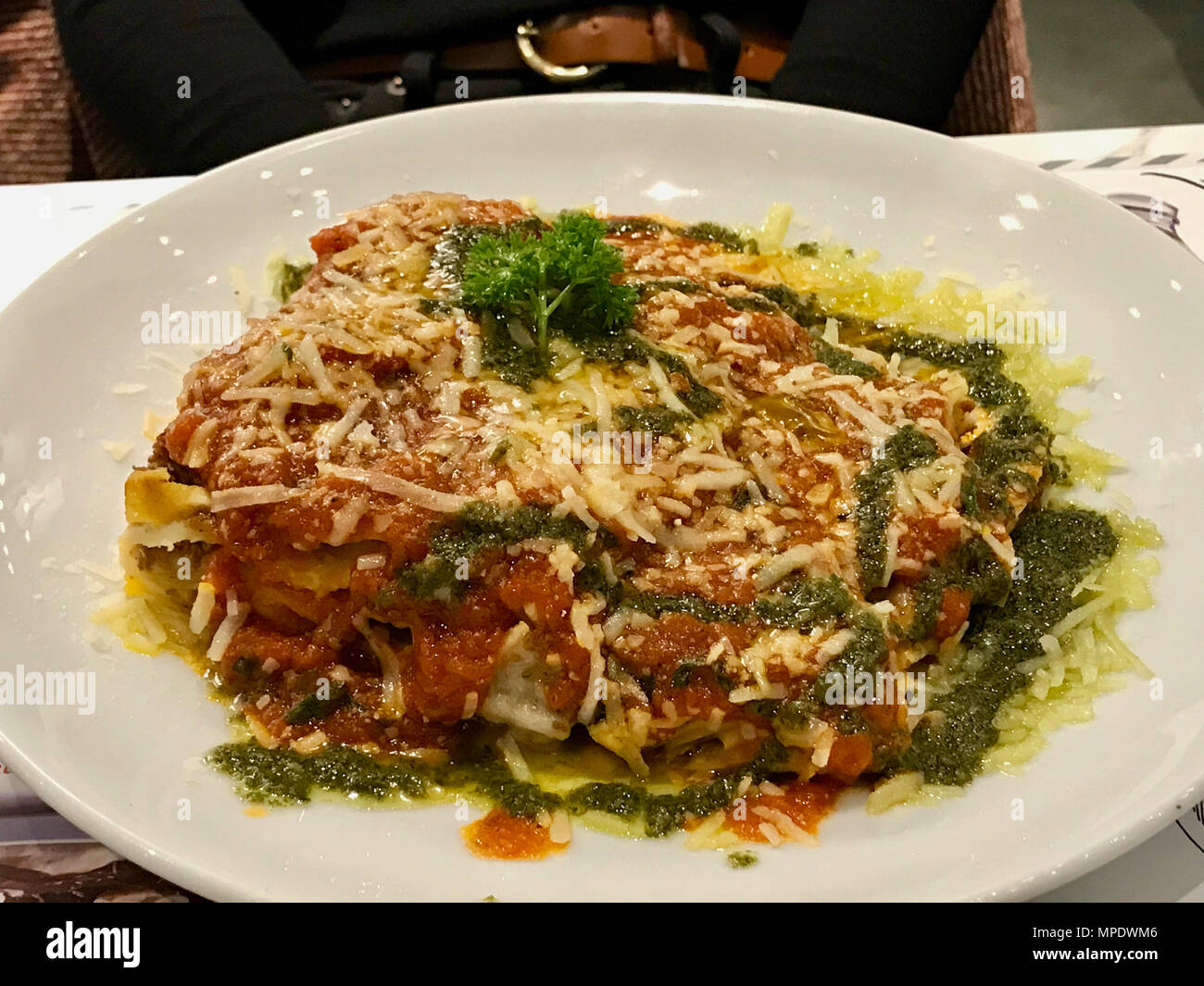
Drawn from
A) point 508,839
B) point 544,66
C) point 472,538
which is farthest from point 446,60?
point 508,839

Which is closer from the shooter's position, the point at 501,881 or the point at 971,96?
the point at 501,881

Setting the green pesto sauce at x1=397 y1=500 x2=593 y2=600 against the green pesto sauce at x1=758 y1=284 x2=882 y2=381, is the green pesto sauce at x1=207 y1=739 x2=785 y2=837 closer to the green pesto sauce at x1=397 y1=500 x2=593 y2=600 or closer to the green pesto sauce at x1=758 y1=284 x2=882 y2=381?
the green pesto sauce at x1=397 y1=500 x2=593 y2=600

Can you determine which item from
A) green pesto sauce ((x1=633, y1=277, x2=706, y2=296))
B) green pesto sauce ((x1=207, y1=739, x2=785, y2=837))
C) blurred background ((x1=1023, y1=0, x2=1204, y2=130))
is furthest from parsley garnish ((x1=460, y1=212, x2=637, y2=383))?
blurred background ((x1=1023, y1=0, x2=1204, y2=130))

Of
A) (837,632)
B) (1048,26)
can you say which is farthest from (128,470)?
(1048,26)

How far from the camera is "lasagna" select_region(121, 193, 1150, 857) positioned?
1991 millimetres

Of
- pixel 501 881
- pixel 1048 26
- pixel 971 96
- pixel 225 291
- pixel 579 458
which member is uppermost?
pixel 1048 26

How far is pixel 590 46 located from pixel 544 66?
0.61 feet

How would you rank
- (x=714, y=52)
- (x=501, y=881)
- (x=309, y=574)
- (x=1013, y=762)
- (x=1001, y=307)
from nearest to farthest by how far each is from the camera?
(x=501, y=881) → (x=1013, y=762) → (x=309, y=574) → (x=1001, y=307) → (x=714, y=52)

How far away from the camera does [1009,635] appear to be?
7.30 ft

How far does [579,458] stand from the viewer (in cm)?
212

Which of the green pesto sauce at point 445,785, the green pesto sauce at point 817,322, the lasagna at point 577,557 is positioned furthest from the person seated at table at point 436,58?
the green pesto sauce at point 445,785

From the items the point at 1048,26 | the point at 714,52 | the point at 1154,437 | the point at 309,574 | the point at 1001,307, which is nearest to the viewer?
the point at 309,574

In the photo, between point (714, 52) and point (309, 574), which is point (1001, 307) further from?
point (309, 574)

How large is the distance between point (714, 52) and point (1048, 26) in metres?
4.76
